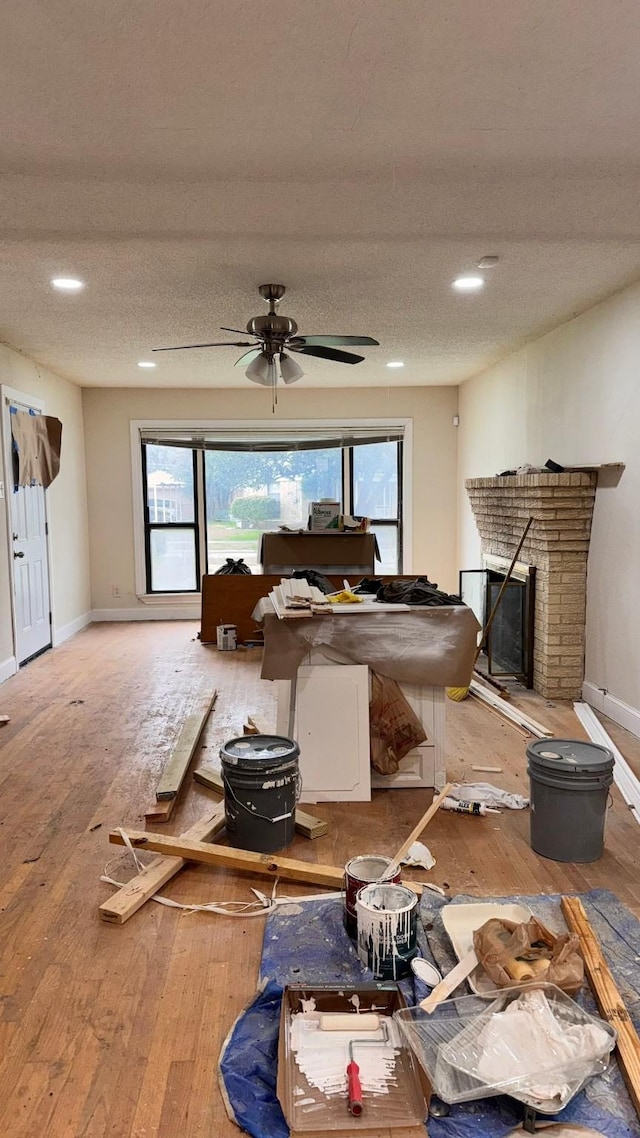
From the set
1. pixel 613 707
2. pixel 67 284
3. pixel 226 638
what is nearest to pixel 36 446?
pixel 226 638

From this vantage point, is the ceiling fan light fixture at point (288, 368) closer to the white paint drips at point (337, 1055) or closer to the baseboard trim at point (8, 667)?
the baseboard trim at point (8, 667)

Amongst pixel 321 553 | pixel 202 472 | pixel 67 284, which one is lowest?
pixel 321 553

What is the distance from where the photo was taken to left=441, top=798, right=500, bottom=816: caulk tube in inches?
128

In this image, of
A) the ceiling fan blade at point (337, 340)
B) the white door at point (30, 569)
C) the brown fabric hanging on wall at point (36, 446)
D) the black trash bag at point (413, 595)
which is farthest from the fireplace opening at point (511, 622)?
the brown fabric hanging on wall at point (36, 446)

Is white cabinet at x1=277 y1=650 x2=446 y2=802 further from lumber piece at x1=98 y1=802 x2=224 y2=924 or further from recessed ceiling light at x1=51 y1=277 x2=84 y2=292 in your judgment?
recessed ceiling light at x1=51 y1=277 x2=84 y2=292

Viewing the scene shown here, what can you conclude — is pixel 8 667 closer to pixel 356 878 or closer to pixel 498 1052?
pixel 356 878

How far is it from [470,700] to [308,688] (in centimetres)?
201

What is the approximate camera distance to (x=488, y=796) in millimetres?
3391

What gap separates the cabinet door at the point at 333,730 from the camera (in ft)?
11.0

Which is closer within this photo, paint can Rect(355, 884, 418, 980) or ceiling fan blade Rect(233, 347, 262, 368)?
paint can Rect(355, 884, 418, 980)

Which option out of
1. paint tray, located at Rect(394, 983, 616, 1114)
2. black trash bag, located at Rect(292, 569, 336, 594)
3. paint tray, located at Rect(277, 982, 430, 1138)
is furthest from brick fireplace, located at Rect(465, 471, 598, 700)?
paint tray, located at Rect(277, 982, 430, 1138)

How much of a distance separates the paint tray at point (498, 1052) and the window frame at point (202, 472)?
649 cm

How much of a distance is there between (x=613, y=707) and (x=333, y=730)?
2.10 meters

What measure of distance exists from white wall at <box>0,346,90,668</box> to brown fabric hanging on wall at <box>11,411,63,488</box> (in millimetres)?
209
